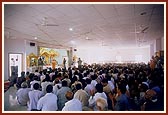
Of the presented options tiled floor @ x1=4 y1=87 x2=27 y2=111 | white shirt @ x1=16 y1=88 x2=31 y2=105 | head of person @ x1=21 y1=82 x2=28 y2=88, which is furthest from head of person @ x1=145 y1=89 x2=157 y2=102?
head of person @ x1=21 y1=82 x2=28 y2=88

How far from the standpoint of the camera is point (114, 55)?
27.6 ft

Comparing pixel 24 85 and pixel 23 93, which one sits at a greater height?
pixel 24 85

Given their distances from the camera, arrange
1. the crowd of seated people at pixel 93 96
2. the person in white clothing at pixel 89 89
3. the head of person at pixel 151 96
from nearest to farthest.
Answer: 1. the crowd of seated people at pixel 93 96
2. the head of person at pixel 151 96
3. the person in white clothing at pixel 89 89

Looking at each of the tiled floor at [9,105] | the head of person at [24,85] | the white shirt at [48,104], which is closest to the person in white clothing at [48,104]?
the white shirt at [48,104]

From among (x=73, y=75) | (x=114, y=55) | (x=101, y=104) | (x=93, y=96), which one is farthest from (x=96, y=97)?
(x=114, y=55)

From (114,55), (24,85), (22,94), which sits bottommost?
(22,94)

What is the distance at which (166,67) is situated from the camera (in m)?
2.28

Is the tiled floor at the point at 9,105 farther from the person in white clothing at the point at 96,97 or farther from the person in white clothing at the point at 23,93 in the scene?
the person in white clothing at the point at 96,97

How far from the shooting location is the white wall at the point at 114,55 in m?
7.14

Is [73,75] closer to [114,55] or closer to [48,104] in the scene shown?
[48,104]

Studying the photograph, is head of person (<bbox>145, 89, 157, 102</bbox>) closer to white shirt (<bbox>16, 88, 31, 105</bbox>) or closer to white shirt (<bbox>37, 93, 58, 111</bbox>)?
white shirt (<bbox>37, 93, 58, 111</bbox>)

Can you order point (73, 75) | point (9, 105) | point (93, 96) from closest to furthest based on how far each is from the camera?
point (9, 105) < point (93, 96) < point (73, 75)

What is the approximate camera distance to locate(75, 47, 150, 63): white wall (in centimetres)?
714

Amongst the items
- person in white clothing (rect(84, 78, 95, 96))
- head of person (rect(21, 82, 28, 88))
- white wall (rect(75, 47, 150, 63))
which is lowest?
person in white clothing (rect(84, 78, 95, 96))
